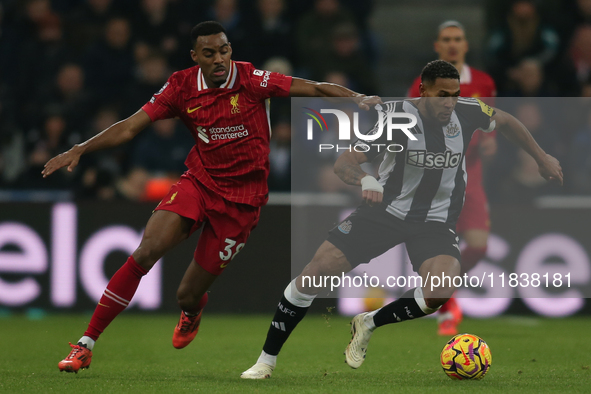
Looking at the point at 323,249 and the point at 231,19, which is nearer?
the point at 323,249

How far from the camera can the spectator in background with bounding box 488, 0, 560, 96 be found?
10.7 metres

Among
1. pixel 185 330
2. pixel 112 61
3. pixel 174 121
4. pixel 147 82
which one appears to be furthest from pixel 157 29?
pixel 185 330

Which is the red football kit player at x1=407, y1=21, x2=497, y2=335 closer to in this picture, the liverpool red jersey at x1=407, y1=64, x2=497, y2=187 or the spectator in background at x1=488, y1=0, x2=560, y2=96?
the liverpool red jersey at x1=407, y1=64, x2=497, y2=187

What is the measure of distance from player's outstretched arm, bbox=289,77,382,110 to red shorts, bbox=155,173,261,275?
0.86 m

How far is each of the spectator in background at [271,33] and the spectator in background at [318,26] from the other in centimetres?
15

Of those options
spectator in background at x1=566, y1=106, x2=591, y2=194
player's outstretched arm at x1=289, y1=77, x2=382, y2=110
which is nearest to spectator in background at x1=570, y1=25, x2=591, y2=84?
spectator in background at x1=566, y1=106, x2=591, y2=194

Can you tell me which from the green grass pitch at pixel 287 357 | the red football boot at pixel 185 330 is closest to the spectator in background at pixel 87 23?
the green grass pitch at pixel 287 357

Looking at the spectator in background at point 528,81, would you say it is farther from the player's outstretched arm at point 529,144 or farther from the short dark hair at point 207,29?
the short dark hair at point 207,29

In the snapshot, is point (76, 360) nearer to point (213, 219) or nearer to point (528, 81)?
point (213, 219)

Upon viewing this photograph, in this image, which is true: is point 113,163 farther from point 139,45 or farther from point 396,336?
point 396,336

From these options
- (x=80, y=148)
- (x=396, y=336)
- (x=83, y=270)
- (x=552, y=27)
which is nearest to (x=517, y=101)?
(x=552, y=27)

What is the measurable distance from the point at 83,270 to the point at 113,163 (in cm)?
153

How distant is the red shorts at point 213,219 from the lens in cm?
573

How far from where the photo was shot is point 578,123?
9547mm
